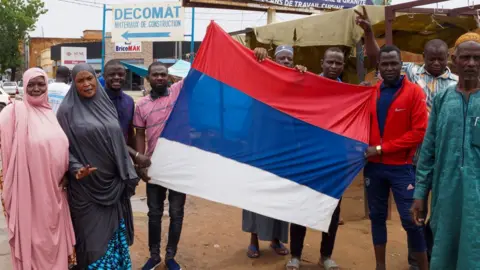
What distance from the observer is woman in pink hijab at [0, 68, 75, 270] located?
3.14 metres

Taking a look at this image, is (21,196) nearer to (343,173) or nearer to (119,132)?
(119,132)

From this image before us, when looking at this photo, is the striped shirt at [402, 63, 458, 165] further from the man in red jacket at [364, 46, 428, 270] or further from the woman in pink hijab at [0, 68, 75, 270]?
the woman in pink hijab at [0, 68, 75, 270]

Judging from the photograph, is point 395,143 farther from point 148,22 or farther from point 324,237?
point 148,22

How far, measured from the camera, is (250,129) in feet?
12.6

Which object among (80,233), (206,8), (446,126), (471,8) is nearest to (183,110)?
(80,233)

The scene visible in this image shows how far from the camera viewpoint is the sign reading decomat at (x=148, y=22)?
14047 millimetres

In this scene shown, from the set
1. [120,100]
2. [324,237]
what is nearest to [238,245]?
[324,237]

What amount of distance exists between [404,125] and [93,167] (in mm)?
2274

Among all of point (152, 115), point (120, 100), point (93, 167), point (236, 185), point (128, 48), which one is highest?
point (128, 48)

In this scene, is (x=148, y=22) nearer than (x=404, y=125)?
No

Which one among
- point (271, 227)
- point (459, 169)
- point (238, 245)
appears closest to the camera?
point (459, 169)

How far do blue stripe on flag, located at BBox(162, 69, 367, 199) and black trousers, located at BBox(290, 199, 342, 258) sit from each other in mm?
387

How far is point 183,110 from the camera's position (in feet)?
12.6

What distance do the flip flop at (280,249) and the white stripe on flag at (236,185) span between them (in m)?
0.90
